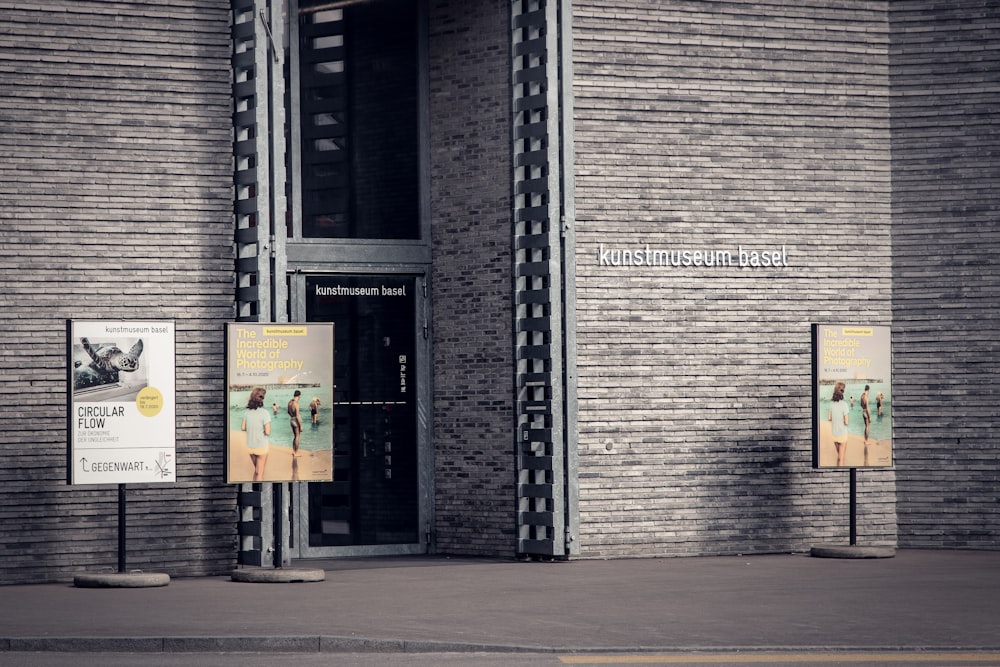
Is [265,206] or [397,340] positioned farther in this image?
[397,340]

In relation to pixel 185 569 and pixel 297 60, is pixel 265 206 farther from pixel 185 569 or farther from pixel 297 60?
pixel 185 569

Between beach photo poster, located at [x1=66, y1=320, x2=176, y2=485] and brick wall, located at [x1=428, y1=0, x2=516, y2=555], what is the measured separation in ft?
12.5

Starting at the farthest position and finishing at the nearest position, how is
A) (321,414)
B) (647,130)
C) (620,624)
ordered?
(647,130) → (321,414) → (620,624)

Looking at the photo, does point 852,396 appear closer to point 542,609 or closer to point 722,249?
point 722,249

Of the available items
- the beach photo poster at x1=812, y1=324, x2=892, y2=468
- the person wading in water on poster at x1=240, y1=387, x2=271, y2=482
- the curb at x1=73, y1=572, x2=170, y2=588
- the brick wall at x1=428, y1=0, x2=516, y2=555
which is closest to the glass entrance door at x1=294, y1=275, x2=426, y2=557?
the brick wall at x1=428, y1=0, x2=516, y2=555

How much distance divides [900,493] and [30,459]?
31.1 ft

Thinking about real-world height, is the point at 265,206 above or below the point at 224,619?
above

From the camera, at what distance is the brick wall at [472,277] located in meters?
16.4

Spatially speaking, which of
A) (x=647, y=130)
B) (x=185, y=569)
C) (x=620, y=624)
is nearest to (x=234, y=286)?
(x=185, y=569)

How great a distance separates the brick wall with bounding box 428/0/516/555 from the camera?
1636cm

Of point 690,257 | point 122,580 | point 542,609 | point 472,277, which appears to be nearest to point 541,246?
point 472,277

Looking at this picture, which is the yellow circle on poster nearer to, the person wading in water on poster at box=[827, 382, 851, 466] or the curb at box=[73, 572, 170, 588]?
the curb at box=[73, 572, 170, 588]

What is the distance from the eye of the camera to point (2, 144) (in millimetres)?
14555

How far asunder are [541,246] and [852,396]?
368 centimetres
